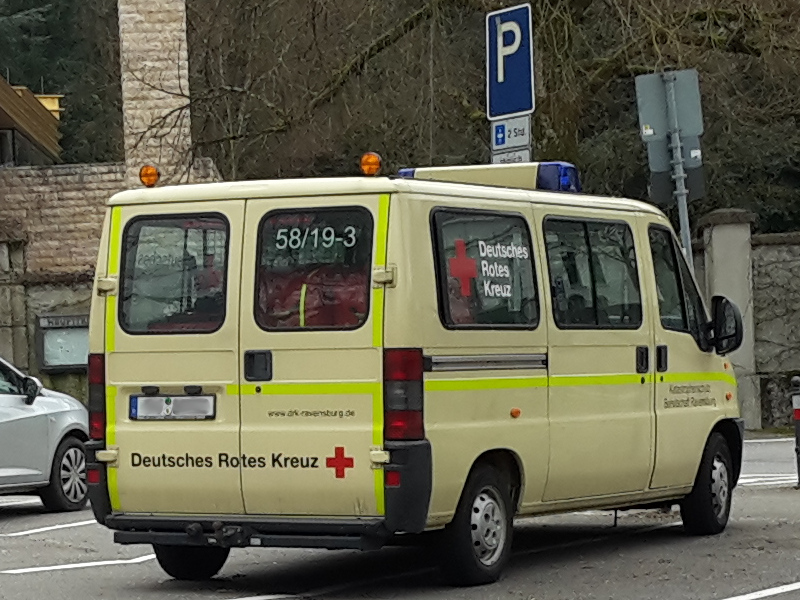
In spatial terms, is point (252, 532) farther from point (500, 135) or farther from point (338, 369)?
point (500, 135)

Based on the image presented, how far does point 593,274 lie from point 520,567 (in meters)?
1.71

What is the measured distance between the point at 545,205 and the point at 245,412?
215 cm

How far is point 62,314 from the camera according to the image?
23500 mm

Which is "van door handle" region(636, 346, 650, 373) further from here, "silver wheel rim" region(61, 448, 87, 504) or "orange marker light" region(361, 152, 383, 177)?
"silver wheel rim" region(61, 448, 87, 504)

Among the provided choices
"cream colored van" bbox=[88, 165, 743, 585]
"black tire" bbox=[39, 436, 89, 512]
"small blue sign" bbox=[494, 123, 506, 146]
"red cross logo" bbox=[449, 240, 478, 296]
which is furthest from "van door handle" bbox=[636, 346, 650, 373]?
"black tire" bbox=[39, 436, 89, 512]

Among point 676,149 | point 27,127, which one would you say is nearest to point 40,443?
point 676,149

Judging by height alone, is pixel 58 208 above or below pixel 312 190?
above

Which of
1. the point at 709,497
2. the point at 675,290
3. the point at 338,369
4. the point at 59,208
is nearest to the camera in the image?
the point at 338,369

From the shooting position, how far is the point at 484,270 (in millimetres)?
10227

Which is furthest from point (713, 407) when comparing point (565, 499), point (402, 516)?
point (402, 516)

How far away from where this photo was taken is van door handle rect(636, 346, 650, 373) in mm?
11555

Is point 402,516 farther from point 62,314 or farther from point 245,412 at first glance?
point 62,314

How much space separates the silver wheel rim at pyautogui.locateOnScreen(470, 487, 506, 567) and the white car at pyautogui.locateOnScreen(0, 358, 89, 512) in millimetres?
5768

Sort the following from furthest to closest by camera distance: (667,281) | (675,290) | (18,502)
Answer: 1. (18,502)
2. (675,290)
3. (667,281)
